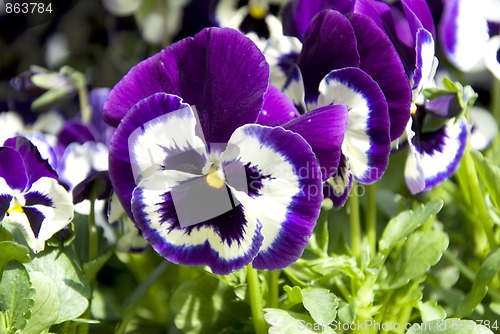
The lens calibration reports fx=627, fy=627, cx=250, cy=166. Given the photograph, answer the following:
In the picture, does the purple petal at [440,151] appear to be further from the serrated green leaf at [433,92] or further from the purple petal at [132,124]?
the purple petal at [132,124]

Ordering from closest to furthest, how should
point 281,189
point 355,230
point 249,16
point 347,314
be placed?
Result: point 281,189 < point 347,314 < point 355,230 < point 249,16

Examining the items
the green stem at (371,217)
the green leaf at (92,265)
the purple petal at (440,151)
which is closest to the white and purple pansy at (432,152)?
the purple petal at (440,151)

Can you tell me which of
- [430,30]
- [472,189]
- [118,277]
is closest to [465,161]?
[472,189]

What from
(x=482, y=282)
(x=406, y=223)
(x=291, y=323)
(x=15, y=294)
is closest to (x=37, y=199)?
(x=15, y=294)

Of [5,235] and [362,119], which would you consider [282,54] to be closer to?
[362,119]

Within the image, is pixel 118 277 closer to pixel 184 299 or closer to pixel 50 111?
pixel 184 299

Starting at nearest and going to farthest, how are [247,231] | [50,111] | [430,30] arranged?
1. [247,231]
2. [430,30]
3. [50,111]
